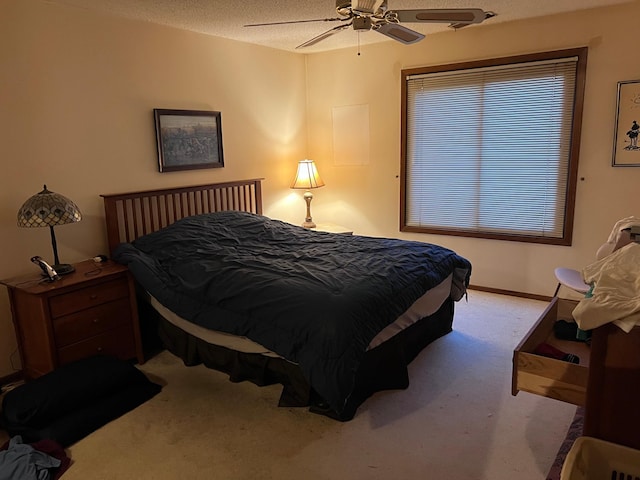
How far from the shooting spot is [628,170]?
381 centimetres

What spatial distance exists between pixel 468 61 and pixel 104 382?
397 cm

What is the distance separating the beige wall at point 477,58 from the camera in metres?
3.80

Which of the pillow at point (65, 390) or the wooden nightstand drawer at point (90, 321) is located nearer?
the pillow at point (65, 390)

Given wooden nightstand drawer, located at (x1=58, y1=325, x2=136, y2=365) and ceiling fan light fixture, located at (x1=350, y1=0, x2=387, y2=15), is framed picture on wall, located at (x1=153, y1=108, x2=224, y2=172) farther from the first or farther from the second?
ceiling fan light fixture, located at (x1=350, y1=0, x2=387, y2=15)

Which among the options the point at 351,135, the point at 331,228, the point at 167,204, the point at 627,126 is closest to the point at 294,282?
the point at 167,204

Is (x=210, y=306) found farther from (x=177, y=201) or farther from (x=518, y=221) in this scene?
(x=518, y=221)

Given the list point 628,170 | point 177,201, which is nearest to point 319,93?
point 177,201

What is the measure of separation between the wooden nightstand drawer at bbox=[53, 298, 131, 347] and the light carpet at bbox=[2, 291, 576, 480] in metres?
0.42

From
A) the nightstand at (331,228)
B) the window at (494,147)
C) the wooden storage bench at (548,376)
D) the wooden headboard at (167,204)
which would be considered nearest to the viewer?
the wooden storage bench at (548,376)

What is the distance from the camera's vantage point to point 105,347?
3.06 meters

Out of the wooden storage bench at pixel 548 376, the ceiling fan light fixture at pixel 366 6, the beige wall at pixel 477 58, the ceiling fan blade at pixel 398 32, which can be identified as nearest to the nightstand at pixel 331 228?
the beige wall at pixel 477 58

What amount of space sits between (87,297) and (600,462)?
2.78 m

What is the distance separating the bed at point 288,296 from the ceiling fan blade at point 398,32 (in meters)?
1.42

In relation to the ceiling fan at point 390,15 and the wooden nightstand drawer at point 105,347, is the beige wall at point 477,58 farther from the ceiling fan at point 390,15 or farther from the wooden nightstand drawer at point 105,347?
the wooden nightstand drawer at point 105,347
